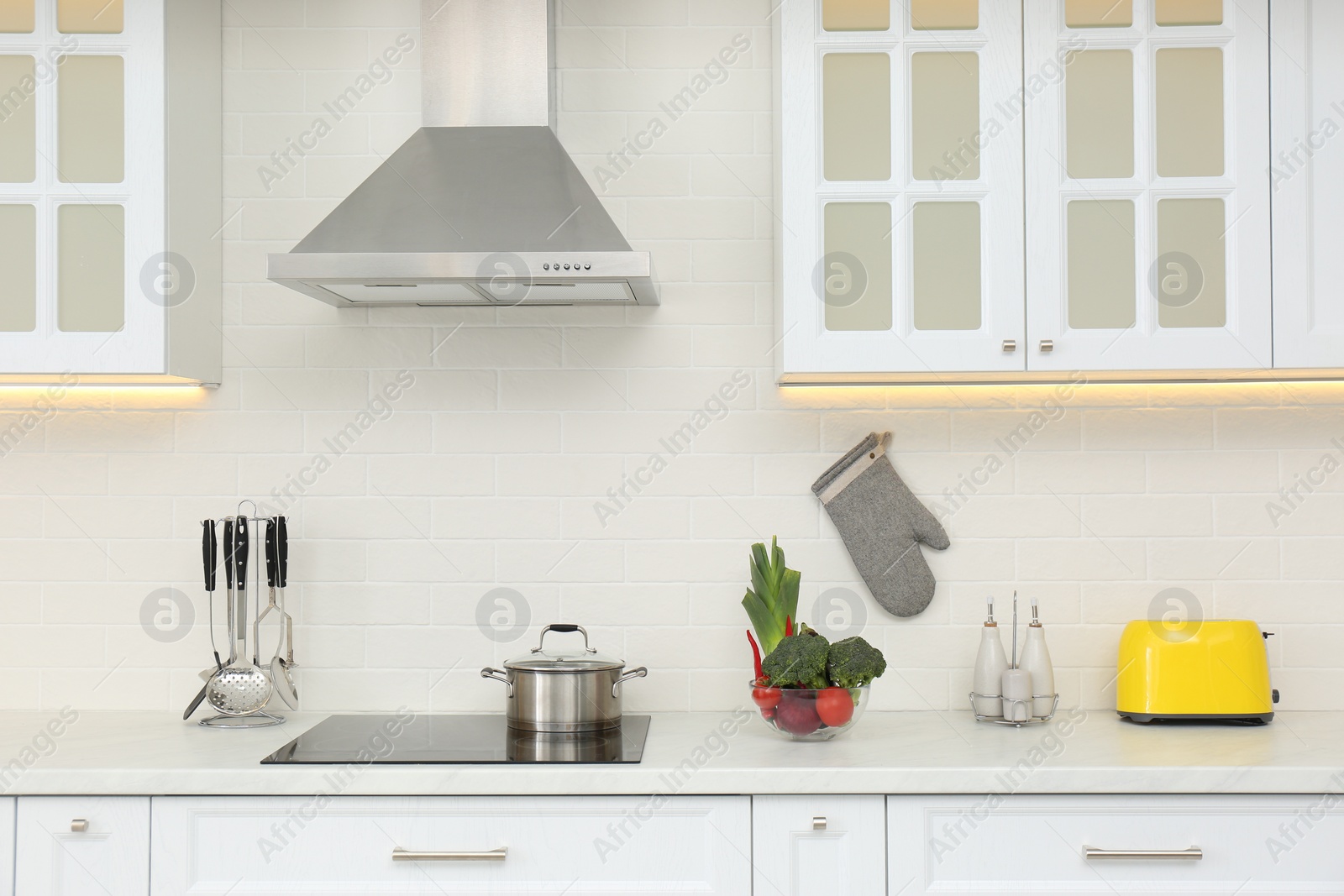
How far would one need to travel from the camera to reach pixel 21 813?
178 cm

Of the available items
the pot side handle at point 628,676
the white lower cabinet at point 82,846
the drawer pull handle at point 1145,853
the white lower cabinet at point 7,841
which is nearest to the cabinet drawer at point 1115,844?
the drawer pull handle at point 1145,853

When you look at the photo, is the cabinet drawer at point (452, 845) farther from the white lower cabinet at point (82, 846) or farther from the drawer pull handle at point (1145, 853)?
the drawer pull handle at point (1145, 853)

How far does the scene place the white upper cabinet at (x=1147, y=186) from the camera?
6.72 ft

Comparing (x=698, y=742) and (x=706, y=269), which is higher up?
(x=706, y=269)

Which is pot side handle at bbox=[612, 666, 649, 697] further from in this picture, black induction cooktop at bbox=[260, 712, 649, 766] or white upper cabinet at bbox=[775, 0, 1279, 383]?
white upper cabinet at bbox=[775, 0, 1279, 383]

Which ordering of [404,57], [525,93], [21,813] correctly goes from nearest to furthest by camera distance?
1. [21,813]
2. [525,93]
3. [404,57]

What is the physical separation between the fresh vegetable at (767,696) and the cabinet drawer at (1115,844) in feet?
0.93

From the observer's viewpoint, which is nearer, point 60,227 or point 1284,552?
point 60,227

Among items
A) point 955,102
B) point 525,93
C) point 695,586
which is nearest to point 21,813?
point 695,586

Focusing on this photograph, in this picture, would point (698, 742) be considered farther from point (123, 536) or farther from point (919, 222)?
point (123, 536)

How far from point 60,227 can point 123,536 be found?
0.71m

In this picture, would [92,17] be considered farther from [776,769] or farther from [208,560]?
[776,769]

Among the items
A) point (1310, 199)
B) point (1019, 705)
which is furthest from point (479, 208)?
point (1310, 199)

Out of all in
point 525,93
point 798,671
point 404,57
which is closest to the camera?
point 798,671
